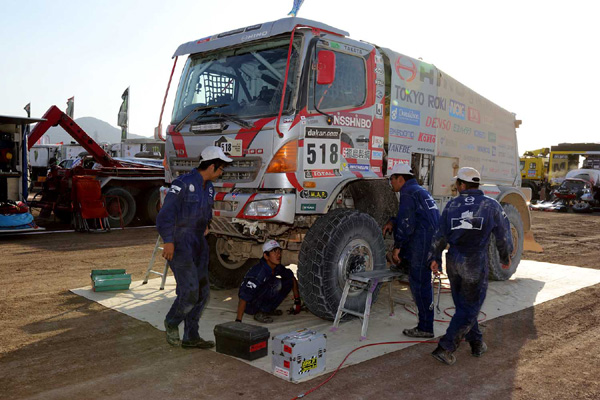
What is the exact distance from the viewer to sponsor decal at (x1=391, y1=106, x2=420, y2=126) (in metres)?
6.95

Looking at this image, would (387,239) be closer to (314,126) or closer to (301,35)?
(314,126)

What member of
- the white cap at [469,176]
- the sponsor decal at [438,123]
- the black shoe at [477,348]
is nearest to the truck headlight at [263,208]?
the white cap at [469,176]

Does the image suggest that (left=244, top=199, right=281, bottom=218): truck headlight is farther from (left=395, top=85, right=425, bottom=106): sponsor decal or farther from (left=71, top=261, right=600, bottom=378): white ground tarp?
(left=395, top=85, right=425, bottom=106): sponsor decal

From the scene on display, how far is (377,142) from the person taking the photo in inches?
264

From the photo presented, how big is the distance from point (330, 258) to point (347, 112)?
1.76m

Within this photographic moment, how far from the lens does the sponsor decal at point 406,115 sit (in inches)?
274

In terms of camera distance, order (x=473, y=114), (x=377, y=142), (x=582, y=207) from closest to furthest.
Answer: (x=377, y=142) → (x=473, y=114) → (x=582, y=207)

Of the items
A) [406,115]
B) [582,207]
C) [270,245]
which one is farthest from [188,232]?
[582,207]

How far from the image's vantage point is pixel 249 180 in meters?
5.91

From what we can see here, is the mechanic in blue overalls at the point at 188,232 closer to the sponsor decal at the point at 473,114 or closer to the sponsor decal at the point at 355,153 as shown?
the sponsor decal at the point at 355,153

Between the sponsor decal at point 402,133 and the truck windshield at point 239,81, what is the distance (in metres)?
1.76

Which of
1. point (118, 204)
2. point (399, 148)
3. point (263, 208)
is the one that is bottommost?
point (118, 204)

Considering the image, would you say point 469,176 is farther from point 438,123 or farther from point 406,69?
point 438,123

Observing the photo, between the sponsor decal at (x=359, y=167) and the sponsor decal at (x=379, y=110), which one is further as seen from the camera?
the sponsor decal at (x=379, y=110)
